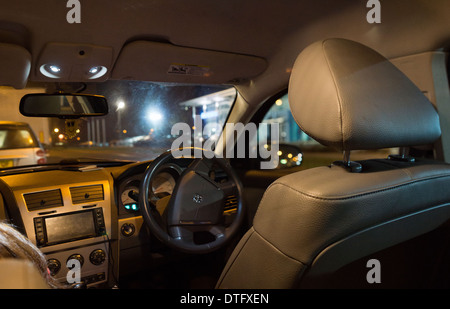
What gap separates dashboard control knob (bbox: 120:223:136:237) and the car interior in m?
0.01

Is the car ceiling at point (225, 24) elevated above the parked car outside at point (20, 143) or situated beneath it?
elevated above

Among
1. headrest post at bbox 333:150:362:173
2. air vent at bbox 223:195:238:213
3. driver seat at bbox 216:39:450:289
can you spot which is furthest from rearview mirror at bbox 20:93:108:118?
headrest post at bbox 333:150:362:173

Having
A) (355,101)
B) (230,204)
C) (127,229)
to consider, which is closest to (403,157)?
(355,101)

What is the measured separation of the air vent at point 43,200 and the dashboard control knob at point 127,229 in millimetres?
556

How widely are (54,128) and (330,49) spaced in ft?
8.27

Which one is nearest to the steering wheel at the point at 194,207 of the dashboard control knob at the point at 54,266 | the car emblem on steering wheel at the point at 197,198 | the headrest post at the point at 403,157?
the car emblem on steering wheel at the point at 197,198

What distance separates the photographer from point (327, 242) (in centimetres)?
117

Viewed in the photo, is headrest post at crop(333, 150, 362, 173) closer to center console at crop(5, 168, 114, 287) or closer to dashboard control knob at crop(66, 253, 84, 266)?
center console at crop(5, 168, 114, 287)

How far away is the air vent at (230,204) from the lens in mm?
3037

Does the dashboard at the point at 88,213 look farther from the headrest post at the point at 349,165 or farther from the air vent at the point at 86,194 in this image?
the headrest post at the point at 349,165

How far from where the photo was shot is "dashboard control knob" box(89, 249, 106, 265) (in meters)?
2.81

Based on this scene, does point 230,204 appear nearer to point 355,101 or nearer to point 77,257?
point 77,257

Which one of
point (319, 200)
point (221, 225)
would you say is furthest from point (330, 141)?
point (221, 225)
